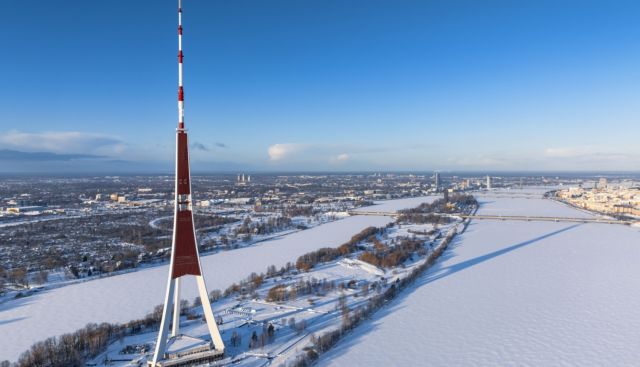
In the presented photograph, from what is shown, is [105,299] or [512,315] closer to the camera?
[512,315]

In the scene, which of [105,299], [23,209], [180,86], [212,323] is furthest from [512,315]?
[23,209]

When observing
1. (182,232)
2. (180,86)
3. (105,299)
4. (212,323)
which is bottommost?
(105,299)

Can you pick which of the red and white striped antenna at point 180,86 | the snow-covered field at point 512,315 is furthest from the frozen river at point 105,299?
the snow-covered field at point 512,315

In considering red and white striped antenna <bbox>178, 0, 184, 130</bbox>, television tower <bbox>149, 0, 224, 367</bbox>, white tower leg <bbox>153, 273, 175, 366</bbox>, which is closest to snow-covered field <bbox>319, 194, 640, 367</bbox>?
television tower <bbox>149, 0, 224, 367</bbox>

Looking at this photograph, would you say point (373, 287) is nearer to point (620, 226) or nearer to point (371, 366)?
point (371, 366)

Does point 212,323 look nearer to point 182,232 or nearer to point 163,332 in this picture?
point 163,332

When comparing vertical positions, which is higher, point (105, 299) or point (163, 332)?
point (163, 332)

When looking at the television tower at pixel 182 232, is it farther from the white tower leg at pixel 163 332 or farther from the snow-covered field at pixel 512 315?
the snow-covered field at pixel 512 315

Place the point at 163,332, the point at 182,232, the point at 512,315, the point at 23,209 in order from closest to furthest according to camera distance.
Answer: the point at 163,332 → the point at 182,232 → the point at 512,315 → the point at 23,209
